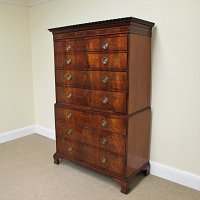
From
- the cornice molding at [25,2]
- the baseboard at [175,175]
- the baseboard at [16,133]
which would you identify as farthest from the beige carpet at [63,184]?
the cornice molding at [25,2]

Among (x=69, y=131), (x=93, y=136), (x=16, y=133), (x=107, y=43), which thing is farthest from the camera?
(x=16, y=133)

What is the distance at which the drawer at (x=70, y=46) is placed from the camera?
6.67 ft

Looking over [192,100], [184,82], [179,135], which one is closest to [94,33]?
[184,82]

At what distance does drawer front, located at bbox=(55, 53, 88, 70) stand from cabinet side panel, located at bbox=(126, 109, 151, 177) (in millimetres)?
665

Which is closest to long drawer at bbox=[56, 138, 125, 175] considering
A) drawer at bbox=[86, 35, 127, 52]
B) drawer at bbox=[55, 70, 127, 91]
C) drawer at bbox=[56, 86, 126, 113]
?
drawer at bbox=[56, 86, 126, 113]

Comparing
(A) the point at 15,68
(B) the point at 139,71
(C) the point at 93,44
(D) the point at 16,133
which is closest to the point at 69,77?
(C) the point at 93,44

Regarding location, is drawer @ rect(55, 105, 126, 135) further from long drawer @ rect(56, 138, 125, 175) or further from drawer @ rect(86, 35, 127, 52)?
drawer @ rect(86, 35, 127, 52)

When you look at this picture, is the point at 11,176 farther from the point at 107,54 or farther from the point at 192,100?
the point at 192,100

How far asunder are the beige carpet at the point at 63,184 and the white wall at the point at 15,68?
71 cm

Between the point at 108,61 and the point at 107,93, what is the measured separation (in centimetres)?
27

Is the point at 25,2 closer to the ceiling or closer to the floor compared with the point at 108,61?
closer to the ceiling

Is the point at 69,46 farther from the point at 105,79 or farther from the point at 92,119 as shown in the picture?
the point at 92,119

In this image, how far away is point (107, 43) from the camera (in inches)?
72.9

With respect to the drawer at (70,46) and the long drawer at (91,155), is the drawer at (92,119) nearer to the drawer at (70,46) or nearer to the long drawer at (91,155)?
the long drawer at (91,155)
